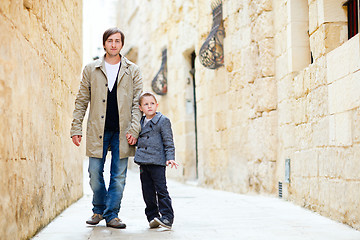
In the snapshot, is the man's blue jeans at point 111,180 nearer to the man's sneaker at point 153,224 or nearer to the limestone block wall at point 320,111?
the man's sneaker at point 153,224

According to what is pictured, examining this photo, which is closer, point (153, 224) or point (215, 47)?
point (153, 224)

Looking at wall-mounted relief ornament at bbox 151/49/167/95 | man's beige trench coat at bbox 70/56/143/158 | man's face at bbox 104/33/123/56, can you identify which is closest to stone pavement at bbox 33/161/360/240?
man's beige trench coat at bbox 70/56/143/158

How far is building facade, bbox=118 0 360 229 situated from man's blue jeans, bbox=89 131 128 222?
5.48 ft

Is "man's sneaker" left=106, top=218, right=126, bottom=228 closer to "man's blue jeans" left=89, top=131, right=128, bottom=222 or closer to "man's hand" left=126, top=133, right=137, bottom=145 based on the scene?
"man's blue jeans" left=89, top=131, right=128, bottom=222

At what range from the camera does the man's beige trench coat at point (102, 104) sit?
11.5 ft

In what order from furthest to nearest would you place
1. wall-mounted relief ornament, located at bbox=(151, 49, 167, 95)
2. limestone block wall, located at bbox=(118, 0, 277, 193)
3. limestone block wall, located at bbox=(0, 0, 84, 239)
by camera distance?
wall-mounted relief ornament, located at bbox=(151, 49, 167, 95) → limestone block wall, located at bbox=(118, 0, 277, 193) → limestone block wall, located at bbox=(0, 0, 84, 239)

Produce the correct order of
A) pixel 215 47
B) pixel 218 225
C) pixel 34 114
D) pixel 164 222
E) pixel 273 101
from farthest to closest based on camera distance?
pixel 215 47
pixel 273 101
pixel 218 225
pixel 164 222
pixel 34 114

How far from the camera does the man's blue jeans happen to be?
3512 millimetres

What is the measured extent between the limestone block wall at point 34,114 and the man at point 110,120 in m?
0.33

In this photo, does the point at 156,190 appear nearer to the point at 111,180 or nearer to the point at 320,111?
the point at 111,180

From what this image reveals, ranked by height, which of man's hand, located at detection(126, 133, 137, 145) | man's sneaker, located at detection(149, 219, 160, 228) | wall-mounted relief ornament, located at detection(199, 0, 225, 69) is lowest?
man's sneaker, located at detection(149, 219, 160, 228)

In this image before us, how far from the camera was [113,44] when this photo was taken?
359cm

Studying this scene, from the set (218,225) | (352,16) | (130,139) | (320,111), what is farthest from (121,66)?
(352,16)

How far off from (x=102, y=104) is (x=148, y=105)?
0.34 metres
